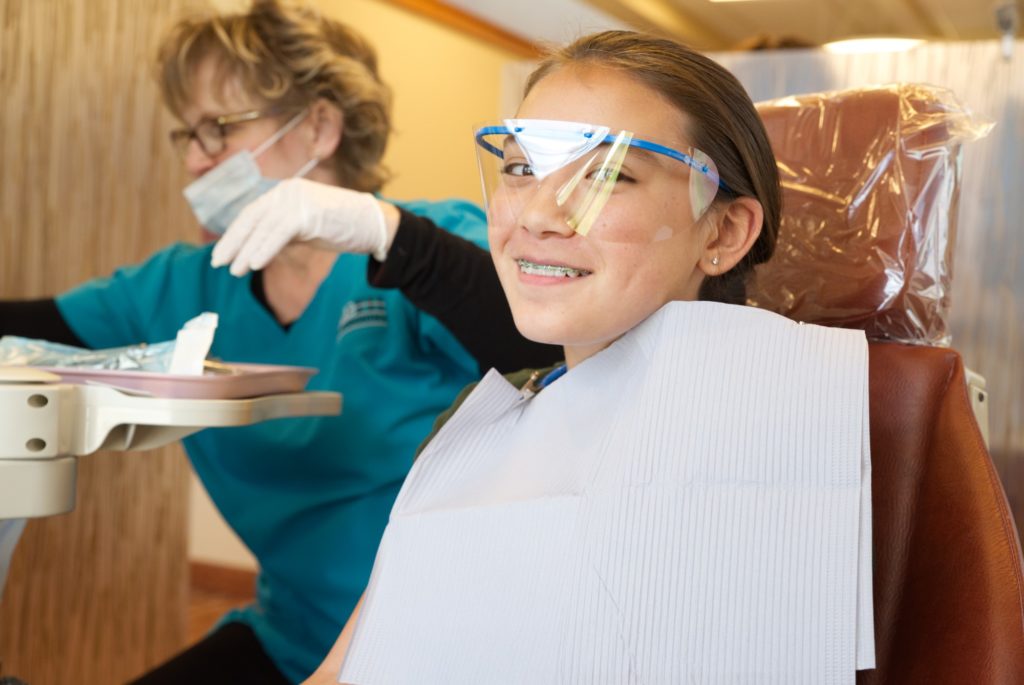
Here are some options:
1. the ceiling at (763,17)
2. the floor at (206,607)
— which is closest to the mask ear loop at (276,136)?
the floor at (206,607)

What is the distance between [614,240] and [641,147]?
0.28ft

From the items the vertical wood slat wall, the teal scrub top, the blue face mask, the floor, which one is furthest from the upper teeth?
the floor

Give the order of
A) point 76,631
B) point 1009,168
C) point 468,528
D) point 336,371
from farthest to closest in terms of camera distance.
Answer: point 1009,168, point 76,631, point 336,371, point 468,528

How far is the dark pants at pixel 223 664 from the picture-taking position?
1.50m

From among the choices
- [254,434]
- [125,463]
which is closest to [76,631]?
[125,463]

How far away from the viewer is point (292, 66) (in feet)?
5.51

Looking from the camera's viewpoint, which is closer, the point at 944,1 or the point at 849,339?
the point at 849,339

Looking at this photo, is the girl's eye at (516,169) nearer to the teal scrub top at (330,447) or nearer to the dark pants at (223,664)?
the teal scrub top at (330,447)

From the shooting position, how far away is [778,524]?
0.84 m

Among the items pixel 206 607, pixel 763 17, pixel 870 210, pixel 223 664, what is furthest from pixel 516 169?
pixel 763 17

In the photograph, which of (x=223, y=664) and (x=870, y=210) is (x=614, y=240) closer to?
(x=870, y=210)

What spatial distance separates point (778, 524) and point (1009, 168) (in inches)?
68.9

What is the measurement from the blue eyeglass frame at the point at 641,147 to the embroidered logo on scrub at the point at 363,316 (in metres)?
0.56

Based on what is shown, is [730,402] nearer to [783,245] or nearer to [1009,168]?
[783,245]
